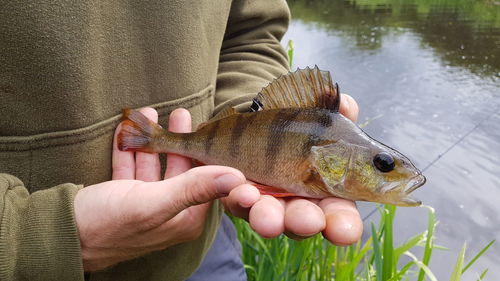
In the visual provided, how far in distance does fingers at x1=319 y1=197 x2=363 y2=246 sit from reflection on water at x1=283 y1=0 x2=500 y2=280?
8.83 feet

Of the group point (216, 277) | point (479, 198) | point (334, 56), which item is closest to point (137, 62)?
point (216, 277)

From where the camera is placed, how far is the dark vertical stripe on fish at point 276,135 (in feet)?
4.64

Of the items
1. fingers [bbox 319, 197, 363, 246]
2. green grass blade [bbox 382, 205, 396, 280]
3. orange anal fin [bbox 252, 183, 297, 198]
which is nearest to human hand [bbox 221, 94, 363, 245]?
fingers [bbox 319, 197, 363, 246]

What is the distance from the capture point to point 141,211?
1.07 m

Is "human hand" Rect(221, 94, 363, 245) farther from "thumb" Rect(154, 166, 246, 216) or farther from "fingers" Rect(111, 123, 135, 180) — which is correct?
"fingers" Rect(111, 123, 135, 180)

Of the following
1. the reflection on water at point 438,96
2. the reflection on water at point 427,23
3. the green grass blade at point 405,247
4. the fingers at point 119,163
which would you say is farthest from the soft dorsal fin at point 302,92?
the reflection on water at point 427,23

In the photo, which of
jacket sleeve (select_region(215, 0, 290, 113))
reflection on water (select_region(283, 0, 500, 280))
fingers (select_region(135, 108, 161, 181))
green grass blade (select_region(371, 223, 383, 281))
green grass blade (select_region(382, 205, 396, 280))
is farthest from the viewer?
reflection on water (select_region(283, 0, 500, 280))

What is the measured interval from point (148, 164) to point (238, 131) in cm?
32

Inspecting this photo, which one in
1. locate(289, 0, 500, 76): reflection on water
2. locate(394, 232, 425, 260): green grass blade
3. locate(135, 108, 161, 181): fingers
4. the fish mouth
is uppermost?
the fish mouth

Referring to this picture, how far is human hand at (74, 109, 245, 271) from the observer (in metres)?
1.03

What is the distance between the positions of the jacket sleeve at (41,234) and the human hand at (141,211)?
4 centimetres

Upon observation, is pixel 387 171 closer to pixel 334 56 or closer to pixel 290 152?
pixel 290 152

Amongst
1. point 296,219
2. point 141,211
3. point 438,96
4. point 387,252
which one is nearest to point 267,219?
point 296,219

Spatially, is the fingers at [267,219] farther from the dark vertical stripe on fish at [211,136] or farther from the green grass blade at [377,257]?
the green grass blade at [377,257]
